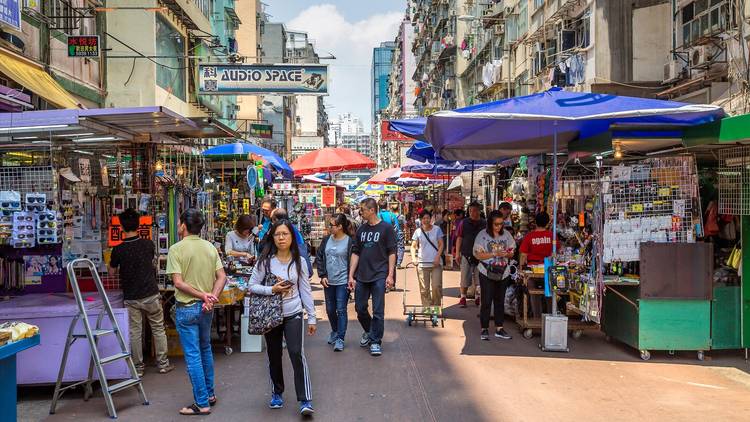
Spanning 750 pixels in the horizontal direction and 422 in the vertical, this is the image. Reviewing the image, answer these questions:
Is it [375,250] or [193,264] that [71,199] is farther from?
[375,250]

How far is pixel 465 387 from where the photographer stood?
6.51m

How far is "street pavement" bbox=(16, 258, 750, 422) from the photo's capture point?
5.75 metres

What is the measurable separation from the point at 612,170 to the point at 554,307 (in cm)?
181

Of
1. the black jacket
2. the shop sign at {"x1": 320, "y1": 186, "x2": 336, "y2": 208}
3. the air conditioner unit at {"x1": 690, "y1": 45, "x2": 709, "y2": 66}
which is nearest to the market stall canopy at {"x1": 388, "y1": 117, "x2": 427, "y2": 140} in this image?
the black jacket

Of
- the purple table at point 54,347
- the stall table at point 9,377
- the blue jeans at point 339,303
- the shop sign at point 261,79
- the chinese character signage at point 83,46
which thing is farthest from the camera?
the shop sign at point 261,79

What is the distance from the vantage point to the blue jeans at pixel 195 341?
5617 millimetres

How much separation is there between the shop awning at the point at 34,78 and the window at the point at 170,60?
279 inches

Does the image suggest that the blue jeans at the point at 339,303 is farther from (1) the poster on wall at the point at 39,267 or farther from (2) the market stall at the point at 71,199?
(1) the poster on wall at the point at 39,267

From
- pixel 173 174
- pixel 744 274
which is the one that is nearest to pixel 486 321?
pixel 744 274

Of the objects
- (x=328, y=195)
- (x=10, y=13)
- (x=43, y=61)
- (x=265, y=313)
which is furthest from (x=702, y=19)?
(x=43, y=61)

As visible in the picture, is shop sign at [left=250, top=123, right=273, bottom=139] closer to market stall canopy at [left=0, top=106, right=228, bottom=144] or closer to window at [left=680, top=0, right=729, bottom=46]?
window at [left=680, top=0, right=729, bottom=46]

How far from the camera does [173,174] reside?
9.18 m

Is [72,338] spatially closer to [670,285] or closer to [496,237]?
[496,237]

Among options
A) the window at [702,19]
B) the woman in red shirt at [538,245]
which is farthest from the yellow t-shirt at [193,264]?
the window at [702,19]
